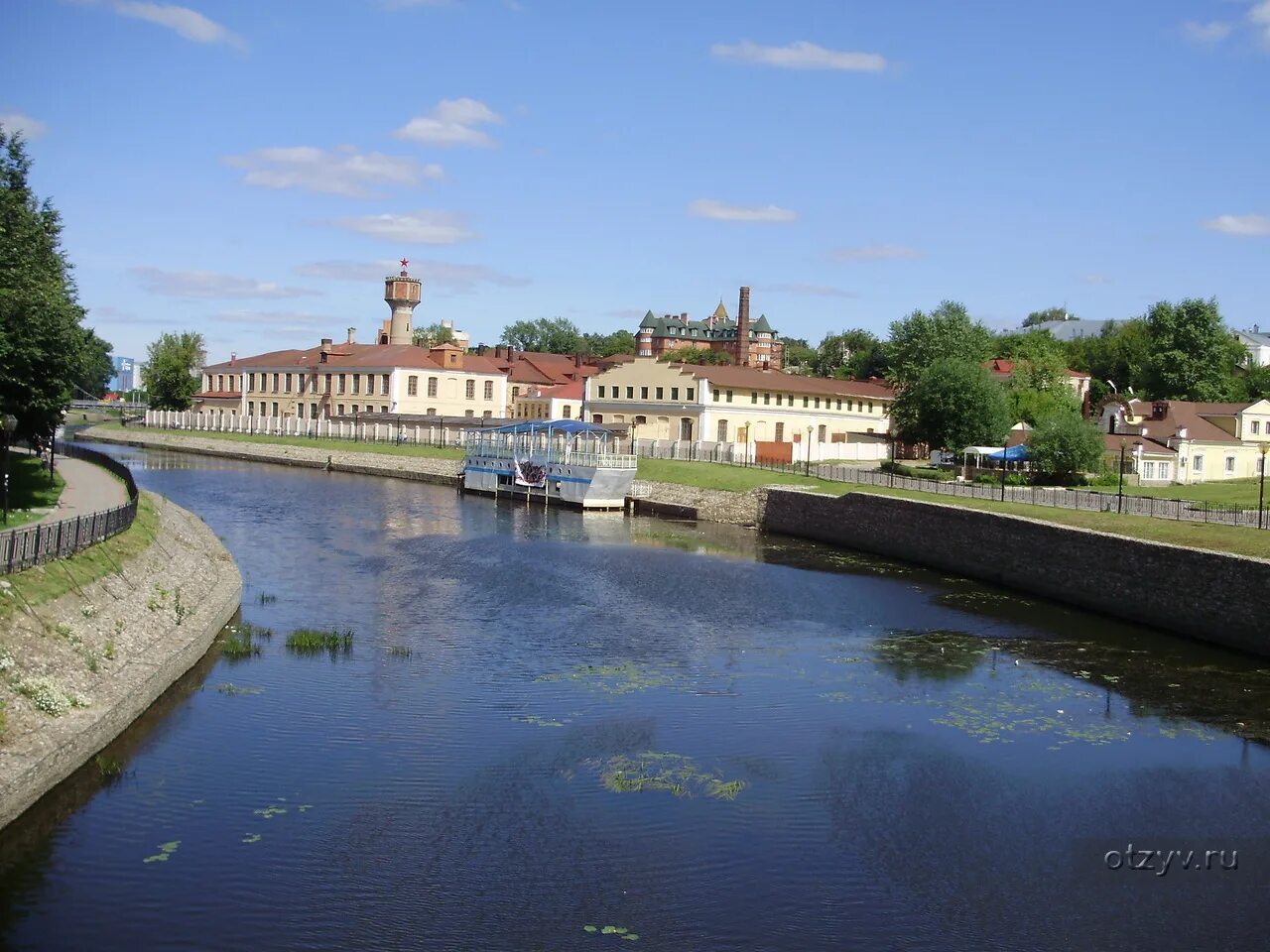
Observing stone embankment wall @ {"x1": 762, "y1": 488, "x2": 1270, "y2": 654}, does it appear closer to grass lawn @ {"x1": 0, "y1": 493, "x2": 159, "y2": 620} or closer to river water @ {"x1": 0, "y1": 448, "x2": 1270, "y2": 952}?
river water @ {"x1": 0, "y1": 448, "x2": 1270, "y2": 952}

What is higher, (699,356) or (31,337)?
(699,356)

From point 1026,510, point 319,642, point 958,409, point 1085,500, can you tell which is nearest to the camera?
point 319,642

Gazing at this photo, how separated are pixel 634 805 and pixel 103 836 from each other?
7.70m

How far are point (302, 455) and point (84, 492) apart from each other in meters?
55.1

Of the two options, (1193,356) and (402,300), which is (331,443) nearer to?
(402,300)

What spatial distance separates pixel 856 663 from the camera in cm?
2906

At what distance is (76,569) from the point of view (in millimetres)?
25047

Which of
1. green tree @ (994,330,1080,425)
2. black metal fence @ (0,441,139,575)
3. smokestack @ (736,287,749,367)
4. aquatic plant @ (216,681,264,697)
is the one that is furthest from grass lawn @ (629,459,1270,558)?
smokestack @ (736,287,749,367)

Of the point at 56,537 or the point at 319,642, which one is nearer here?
the point at 56,537

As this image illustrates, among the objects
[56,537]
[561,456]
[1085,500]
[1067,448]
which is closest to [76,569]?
[56,537]

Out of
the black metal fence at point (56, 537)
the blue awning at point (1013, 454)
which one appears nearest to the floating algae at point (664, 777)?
the black metal fence at point (56, 537)

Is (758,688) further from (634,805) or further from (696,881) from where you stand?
(696,881)

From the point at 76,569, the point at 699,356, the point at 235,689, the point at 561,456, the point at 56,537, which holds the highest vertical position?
the point at 699,356

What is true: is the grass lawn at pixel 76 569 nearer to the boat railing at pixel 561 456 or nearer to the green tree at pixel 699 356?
the boat railing at pixel 561 456
